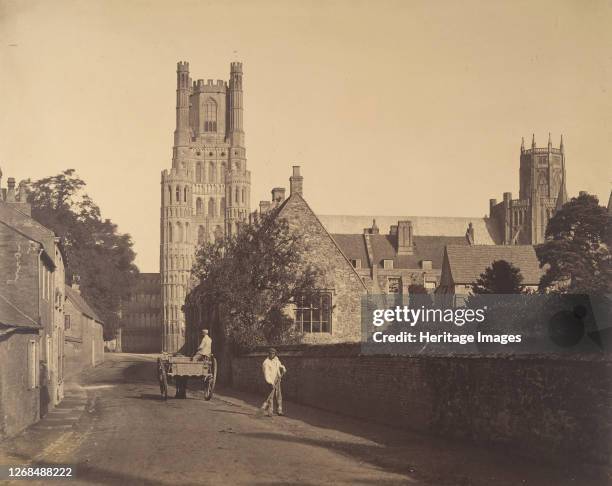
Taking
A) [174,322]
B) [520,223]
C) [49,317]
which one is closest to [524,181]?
[520,223]

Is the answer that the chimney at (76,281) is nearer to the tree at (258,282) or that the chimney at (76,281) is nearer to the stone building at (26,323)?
the tree at (258,282)

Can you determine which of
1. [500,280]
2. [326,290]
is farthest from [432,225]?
[326,290]

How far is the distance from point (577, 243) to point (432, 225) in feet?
285

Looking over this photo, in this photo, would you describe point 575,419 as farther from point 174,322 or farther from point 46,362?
point 174,322

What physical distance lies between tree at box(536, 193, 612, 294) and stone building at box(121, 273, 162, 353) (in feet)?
385

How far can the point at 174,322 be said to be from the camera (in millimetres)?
155000

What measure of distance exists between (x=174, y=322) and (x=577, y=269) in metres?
111

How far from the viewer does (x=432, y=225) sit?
460 ft

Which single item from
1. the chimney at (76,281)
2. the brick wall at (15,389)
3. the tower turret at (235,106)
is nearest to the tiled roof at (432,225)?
the tower turret at (235,106)

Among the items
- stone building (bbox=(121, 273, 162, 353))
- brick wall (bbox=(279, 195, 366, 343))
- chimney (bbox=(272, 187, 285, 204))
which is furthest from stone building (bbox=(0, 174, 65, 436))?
stone building (bbox=(121, 273, 162, 353))

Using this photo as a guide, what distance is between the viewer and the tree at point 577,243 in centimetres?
5081

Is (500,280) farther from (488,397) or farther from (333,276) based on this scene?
(488,397)

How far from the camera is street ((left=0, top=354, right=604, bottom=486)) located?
41.4 ft

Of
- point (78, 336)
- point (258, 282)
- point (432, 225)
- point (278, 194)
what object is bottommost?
point (78, 336)
